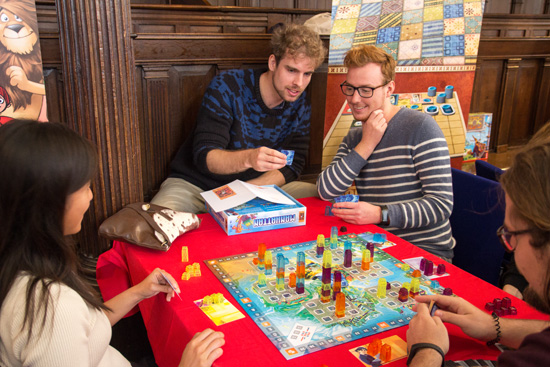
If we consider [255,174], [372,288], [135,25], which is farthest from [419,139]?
[135,25]

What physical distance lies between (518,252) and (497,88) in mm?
4663

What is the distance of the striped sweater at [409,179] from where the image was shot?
200cm

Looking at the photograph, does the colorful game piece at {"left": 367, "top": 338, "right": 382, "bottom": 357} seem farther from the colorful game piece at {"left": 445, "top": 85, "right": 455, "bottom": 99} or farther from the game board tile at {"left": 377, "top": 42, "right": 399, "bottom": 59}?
the colorful game piece at {"left": 445, "top": 85, "right": 455, "bottom": 99}

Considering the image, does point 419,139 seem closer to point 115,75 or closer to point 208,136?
point 208,136

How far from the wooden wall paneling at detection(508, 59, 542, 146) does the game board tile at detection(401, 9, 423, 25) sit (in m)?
2.89

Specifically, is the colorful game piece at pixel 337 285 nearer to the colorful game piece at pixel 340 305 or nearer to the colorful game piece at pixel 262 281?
the colorful game piece at pixel 340 305

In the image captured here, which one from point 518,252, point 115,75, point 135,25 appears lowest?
point 518,252

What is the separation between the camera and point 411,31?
2891mm

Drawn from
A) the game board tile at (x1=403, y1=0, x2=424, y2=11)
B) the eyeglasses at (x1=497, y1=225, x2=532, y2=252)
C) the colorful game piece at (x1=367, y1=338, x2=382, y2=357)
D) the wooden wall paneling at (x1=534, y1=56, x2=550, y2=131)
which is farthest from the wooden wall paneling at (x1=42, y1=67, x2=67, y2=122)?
the wooden wall paneling at (x1=534, y1=56, x2=550, y2=131)

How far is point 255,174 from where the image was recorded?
2.87 m

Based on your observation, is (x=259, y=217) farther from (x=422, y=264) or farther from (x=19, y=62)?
(x=19, y=62)

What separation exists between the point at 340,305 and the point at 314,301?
0.34ft

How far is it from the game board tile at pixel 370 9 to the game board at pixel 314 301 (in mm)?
1725

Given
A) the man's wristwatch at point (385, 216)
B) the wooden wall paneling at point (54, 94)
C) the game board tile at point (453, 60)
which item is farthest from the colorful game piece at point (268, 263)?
the game board tile at point (453, 60)
